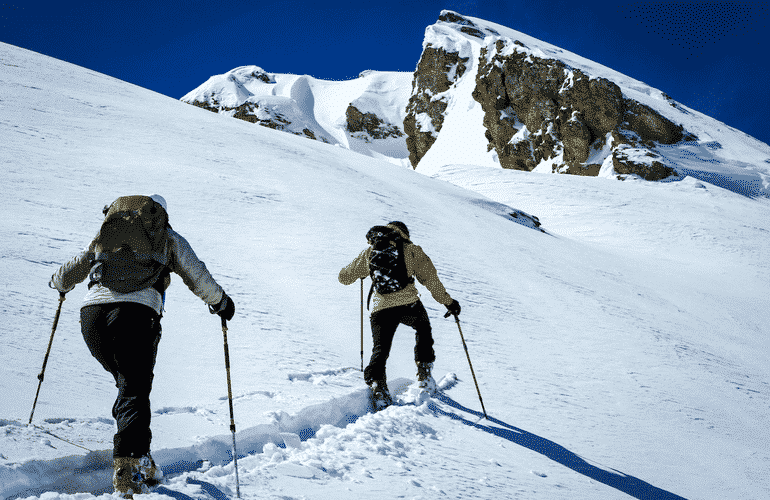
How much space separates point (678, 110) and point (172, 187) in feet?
162

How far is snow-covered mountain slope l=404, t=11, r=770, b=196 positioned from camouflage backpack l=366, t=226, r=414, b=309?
98.7 ft

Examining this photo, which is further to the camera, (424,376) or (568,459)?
(424,376)

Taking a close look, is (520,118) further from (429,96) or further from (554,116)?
(429,96)

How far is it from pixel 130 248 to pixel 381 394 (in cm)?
212

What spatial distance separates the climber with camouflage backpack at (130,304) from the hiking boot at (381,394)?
1698 mm

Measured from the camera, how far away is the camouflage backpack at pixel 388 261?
3.86 metres

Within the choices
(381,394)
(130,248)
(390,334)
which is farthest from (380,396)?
(130,248)

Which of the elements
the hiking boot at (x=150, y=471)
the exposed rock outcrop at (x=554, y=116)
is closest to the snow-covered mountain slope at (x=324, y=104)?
the exposed rock outcrop at (x=554, y=116)

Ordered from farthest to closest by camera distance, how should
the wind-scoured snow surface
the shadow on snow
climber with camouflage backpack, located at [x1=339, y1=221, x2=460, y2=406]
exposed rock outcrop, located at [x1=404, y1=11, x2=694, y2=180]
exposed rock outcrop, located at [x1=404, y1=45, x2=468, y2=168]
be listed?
exposed rock outcrop, located at [x1=404, y1=45, x2=468, y2=168] → exposed rock outcrop, located at [x1=404, y1=11, x2=694, y2=180] → climber with camouflage backpack, located at [x1=339, y1=221, x2=460, y2=406] → the shadow on snow → the wind-scoured snow surface

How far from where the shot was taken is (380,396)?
3688 mm

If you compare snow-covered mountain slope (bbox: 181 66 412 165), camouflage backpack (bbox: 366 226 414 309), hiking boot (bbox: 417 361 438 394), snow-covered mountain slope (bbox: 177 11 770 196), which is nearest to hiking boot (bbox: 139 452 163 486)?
camouflage backpack (bbox: 366 226 414 309)

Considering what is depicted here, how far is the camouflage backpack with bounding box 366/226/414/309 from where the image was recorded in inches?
152

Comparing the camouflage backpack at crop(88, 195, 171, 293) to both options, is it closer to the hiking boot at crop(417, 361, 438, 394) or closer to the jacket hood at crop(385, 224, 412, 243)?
the jacket hood at crop(385, 224, 412, 243)

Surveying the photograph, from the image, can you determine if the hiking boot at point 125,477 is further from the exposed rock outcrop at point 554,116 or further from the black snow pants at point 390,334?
the exposed rock outcrop at point 554,116
